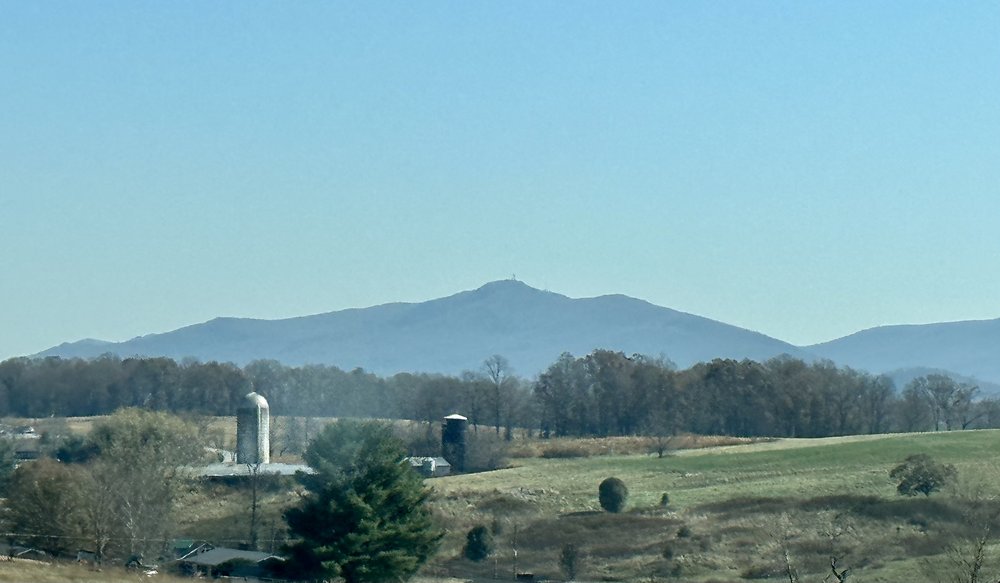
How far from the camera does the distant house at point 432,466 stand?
83.1 metres

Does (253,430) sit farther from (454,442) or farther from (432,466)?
(454,442)

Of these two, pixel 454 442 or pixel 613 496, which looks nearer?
pixel 613 496

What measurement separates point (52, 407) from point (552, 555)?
315 ft

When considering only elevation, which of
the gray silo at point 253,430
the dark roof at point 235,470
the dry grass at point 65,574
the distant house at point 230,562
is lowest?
the distant house at point 230,562

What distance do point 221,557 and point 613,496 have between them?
19.8 metres

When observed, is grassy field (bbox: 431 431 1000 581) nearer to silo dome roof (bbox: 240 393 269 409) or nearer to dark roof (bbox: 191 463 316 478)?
dark roof (bbox: 191 463 316 478)

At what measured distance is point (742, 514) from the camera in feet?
197

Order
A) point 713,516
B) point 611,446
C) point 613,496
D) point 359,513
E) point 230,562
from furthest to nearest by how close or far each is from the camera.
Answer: point 611,446 < point 613,496 < point 713,516 < point 230,562 < point 359,513

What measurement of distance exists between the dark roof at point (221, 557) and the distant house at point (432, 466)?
94.5 ft

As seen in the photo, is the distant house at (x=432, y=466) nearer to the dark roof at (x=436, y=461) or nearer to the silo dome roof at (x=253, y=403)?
the dark roof at (x=436, y=461)

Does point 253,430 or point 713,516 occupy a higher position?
point 253,430

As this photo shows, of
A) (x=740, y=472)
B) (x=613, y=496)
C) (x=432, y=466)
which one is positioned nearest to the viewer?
(x=613, y=496)

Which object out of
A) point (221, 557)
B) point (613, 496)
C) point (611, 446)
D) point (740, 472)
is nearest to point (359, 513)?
point (221, 557)

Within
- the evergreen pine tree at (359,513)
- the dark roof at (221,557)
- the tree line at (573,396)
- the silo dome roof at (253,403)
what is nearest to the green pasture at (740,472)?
the silo dome roof at (253,403)
